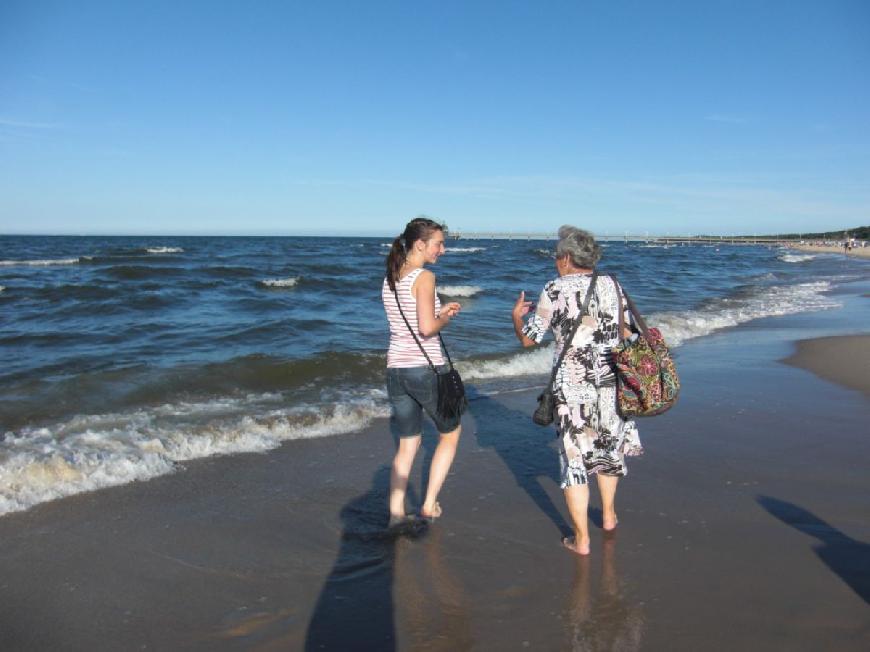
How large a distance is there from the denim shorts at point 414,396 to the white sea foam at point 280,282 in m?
17.6

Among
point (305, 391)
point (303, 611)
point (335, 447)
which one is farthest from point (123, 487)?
point (305, 391)

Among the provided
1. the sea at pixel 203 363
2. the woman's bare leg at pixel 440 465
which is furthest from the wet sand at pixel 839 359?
the woman's bare leg at pixel 440 465

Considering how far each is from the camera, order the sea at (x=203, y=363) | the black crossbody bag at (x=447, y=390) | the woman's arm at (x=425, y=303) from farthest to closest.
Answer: the sea at (x=203, y=363)
the black crossbody bag at (x=447, y=390)
the woman's arm at (x=425, y=303)

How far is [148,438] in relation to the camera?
5477 millimetres

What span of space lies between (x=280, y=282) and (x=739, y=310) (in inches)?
545

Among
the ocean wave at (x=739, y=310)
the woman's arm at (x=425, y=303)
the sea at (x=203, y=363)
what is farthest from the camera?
the ocean wave at (x=739, y=310)

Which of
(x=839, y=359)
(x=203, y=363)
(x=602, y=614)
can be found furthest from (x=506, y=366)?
(x=602, y=614)

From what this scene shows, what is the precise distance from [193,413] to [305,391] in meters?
1.46

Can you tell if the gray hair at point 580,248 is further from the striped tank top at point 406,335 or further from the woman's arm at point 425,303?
the striped tank top at point 406,335

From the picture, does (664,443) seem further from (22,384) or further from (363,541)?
(22,384)

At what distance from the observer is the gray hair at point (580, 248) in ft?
11.1

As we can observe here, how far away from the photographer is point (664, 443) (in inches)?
214

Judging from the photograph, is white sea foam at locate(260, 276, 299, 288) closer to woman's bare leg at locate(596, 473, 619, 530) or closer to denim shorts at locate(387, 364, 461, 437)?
denim shorts at locate(387, 364, 461, 437)

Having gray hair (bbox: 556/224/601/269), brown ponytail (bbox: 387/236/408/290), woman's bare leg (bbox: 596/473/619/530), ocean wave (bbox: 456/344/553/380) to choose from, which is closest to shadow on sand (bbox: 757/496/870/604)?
woman's bare leg (bbox: 596/473/619/530)
